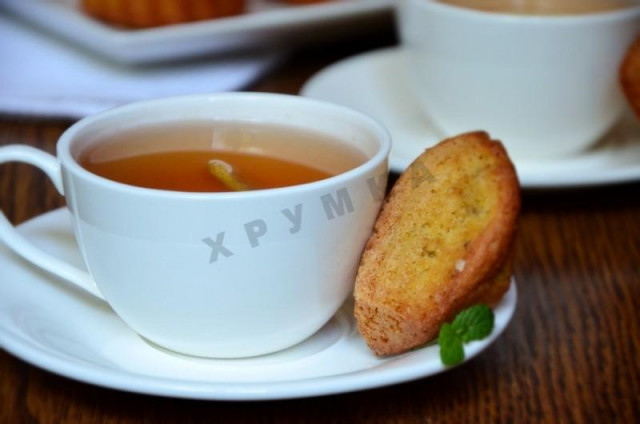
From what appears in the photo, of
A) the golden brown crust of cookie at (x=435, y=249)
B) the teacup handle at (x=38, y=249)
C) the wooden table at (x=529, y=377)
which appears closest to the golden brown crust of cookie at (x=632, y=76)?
the wooden table at (x=529, y=377)

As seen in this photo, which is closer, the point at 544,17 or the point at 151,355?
the point at 151,355

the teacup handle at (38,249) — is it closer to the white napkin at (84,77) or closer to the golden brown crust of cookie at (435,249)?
the golden brown crust of cookie at (435,249)

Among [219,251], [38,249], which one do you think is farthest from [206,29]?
[219,251]

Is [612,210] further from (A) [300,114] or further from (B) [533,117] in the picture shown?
(A) [300,114]

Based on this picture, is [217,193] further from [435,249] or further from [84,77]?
[84,77]

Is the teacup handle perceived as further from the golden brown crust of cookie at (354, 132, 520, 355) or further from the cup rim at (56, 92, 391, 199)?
the golden brown crust of cookie at (354, 132, 520, 355)
